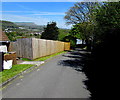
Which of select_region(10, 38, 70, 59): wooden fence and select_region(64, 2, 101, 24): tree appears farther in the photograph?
select_region(64, 2, 101, 24): tree

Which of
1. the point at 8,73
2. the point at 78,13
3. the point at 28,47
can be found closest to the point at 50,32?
the point at 78,13

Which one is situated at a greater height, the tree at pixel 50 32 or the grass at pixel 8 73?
the tree at pixel 50 32

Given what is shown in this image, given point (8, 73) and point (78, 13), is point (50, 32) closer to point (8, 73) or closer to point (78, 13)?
point (78, 13)

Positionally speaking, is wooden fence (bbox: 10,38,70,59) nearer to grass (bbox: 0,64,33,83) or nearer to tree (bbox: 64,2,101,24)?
grass (bbox: 0,64,33,83)

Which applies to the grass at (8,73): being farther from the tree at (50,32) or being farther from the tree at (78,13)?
the tree at (50,32)

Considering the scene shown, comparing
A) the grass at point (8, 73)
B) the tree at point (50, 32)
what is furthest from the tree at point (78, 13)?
the grass at point (8, 73)

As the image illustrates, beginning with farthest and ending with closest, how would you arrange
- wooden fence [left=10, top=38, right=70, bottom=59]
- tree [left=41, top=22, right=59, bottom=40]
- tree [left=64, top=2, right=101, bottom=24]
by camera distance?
tree [left=41, top=22, right=59, bottom=40], tree [left=64, top=2, right=101, bottom=24], wooden fence [left=10, top=38, right=70, bottom=59]

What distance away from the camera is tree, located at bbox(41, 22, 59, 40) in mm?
45562

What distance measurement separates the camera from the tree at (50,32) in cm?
4556

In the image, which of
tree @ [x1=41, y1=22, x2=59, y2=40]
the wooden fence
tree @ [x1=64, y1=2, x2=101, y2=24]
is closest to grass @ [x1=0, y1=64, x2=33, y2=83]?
the wooden fence

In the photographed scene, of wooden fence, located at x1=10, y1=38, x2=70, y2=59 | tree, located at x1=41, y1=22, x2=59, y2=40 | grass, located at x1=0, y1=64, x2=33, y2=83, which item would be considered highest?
tree, located at x1=41, y1=22, x2=59, y2=40

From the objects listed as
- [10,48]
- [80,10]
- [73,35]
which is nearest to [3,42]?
[10,48]

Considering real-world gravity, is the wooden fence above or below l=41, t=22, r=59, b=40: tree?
below

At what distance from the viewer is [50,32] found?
45.8 m
